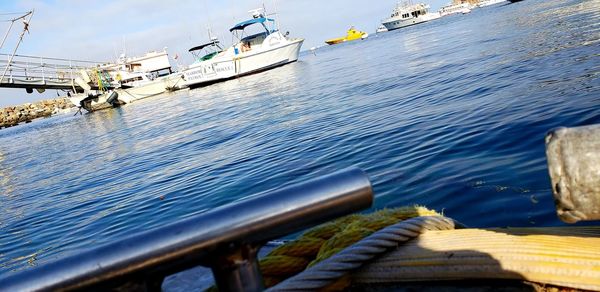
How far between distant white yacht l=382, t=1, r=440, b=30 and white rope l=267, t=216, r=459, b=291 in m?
115

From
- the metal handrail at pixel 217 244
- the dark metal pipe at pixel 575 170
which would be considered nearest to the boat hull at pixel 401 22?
the dark metal pipe at pixel 575 170

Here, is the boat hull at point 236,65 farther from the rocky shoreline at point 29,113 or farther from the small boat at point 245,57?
the rocky shoreline at point 29,113

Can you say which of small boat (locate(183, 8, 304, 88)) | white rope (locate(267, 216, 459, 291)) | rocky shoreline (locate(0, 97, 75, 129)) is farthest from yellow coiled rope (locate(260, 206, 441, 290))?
rocky shoreline (locate(0, 97, 75, 129))

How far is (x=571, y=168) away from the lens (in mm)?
1445

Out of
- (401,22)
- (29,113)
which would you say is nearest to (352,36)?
(401,22)

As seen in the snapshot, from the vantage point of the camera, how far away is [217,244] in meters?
1.00

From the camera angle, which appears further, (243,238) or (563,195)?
(563,195)

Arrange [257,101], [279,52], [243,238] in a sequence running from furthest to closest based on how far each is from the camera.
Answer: [279,52] < [257,101] < [243,238]

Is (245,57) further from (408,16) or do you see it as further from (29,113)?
(408,16)

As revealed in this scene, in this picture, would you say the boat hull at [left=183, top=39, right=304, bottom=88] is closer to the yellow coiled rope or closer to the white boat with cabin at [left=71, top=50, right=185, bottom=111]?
the white boat with cabin at [left=71, top=50, right=185, bottom=111]

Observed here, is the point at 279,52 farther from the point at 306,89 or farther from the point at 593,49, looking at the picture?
the point at 593,49

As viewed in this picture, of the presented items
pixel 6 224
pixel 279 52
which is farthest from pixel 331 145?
pixel 279 52

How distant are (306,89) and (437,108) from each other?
1195cm

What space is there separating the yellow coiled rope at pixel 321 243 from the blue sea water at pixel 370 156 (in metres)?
2.59
